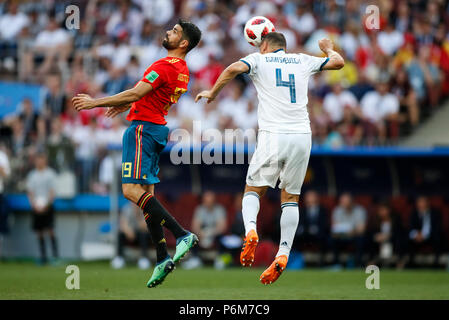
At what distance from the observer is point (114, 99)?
385 inches

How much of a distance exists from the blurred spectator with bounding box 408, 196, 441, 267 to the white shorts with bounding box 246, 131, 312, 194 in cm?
781

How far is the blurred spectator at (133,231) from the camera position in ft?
61.0

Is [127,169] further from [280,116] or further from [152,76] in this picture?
[280,116]

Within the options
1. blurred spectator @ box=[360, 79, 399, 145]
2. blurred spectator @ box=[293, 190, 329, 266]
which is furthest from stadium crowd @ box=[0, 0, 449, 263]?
blurred spectator @ box=[293, 190, 329, 266]

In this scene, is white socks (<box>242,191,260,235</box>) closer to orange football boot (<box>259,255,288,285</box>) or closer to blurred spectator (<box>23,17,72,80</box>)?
orange football boot (<box>259,255,288,285</box>)

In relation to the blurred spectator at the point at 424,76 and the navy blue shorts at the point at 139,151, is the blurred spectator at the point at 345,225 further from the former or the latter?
the navy blue shorts at the point at 139,151

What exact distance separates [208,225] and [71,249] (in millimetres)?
3786

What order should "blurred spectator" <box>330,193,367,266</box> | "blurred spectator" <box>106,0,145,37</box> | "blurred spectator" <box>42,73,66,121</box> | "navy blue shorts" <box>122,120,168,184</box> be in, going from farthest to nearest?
"blurred spectator" <box>106,0,145,37</box>, "blurred spectator" <box>42,73,66,121</box>, "blurred spectator" <box>330,193,367,266</box>, "navy blue shorts" <box>122,120,168,184</box>

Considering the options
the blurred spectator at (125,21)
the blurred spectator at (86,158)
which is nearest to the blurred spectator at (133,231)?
the blurred spectator at (86,158)

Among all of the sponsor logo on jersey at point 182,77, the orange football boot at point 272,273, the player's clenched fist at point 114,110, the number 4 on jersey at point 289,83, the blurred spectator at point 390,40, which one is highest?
the blurred spectator at point 390,40

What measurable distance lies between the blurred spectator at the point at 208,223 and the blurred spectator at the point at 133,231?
3.49 ft

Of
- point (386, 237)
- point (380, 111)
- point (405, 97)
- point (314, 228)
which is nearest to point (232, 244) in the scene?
point (314, 228)

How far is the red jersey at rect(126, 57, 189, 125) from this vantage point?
398 inches
